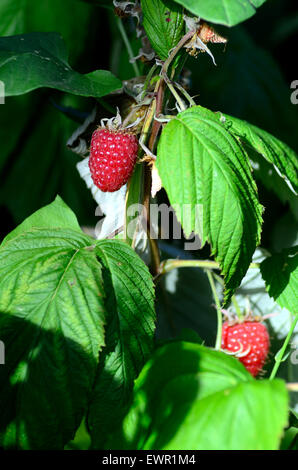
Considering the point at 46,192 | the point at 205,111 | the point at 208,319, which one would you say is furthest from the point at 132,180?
the point at 46,192

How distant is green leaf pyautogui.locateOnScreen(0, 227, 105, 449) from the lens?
510 millimetres

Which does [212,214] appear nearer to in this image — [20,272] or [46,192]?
[20,272]

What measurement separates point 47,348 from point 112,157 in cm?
19

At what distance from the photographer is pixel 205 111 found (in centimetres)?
56

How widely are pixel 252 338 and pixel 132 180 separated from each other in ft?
0.90

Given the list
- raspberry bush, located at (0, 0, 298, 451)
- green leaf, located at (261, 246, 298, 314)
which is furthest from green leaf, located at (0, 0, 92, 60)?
green leaf, located at (261, 246, 298, 314)

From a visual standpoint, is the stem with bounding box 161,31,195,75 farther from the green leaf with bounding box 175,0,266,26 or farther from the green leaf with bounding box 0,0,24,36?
the green leaf with bounding box 0,0,24,36

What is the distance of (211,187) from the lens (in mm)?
534

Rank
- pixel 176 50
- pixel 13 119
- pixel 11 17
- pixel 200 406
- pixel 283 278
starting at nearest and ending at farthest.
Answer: pixel 200 406 < pixel 176 50 < pixel 283 278 < pixel 11 17 < pixel 13 119

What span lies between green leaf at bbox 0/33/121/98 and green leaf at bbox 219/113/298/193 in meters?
0.13

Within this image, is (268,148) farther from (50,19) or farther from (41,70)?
(50,19)

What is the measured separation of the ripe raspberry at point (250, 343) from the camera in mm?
731

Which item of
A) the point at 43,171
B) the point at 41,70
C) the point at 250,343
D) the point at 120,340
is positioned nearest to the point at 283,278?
the point at 250,343

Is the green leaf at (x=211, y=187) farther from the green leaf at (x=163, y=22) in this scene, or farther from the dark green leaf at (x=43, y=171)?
the dark green leaf at (x=43, y=171)
